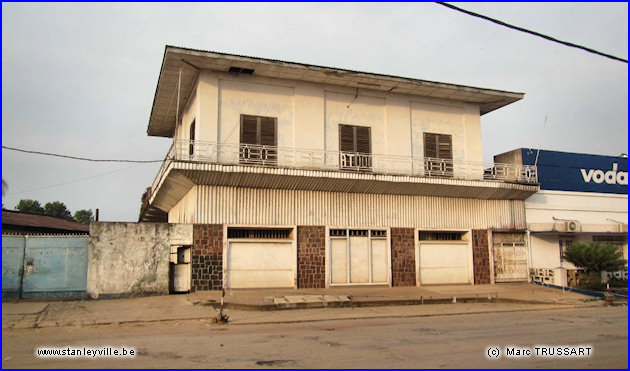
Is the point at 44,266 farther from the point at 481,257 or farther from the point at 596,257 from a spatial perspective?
the point at 596,257

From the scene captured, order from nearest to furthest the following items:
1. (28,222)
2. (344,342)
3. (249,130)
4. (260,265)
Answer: (344,342) < (260,265) < (249,130) < (28,222)

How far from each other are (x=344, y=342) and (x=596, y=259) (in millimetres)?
15034

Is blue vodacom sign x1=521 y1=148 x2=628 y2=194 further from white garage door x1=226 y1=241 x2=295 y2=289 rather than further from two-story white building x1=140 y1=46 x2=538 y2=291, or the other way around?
white garage door x1=226 y1=241 x2=295 y2=289

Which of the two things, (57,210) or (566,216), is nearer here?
(566,216)

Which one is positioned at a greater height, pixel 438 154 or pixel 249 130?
pixel 249 130

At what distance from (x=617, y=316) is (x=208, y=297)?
11813mm

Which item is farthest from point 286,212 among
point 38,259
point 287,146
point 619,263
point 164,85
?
point 619,263

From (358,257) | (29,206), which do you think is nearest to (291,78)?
(358,257)

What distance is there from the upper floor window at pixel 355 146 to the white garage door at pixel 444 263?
13.7 ft

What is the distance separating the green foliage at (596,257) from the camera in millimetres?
19859

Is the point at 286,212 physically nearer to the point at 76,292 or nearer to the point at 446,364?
the point at 76,292

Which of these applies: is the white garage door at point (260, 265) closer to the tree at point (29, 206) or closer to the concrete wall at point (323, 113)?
the concrete wall at point (323, 113)

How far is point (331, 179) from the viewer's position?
18.8 m

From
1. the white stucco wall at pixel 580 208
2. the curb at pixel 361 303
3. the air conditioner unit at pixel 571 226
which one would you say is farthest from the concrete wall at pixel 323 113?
the curb at pixel 361 303
